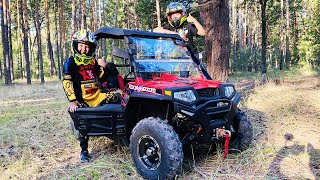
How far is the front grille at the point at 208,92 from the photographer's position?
12.8ft

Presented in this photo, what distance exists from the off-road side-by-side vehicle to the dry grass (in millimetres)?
370

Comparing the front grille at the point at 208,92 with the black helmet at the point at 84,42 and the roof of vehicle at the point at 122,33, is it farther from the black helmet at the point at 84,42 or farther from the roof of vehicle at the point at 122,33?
the black helmet at the point at 84,42

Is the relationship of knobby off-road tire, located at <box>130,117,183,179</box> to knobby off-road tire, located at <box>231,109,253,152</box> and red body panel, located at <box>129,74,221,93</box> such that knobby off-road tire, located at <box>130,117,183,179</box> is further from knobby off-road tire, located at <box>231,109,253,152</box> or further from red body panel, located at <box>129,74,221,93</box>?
knobby off-road tire, located at <box>231,109,253,152</box>

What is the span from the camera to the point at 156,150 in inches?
149

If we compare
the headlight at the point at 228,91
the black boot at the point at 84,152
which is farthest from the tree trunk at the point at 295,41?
the black boot at the point at 84,152

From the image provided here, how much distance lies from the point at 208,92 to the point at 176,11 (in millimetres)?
1970

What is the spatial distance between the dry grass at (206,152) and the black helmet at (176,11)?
2225 mm

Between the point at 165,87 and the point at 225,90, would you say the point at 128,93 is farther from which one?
the point at 225,90

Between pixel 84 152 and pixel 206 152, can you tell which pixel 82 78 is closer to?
pixel 84 152

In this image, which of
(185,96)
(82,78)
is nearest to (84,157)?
(82,78)

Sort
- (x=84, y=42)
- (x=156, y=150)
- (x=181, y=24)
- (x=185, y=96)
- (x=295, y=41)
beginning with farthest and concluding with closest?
(x=295, y=41) → (x=181, y=24) → (x=84, y=42) → (x=156, y=150) → (x=185, y=96)

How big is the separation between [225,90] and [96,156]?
2.33 meters

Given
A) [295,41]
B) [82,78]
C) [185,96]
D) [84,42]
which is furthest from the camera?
[295,41]

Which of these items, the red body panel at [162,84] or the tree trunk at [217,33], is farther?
the tree trunk at [217,33]
